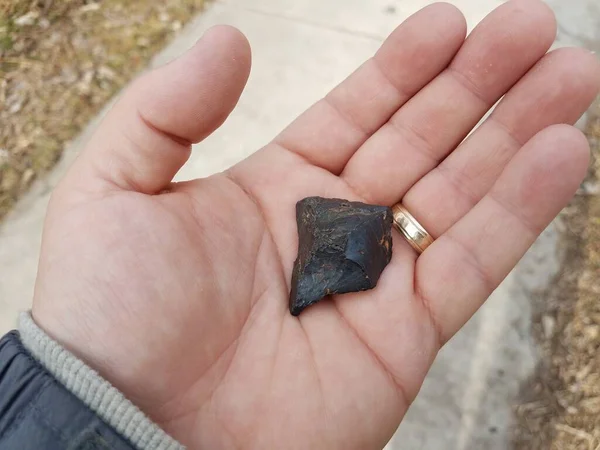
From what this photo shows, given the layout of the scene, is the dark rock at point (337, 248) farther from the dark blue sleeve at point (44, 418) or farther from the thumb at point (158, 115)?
the dark blue sleeve at point (44, 418)

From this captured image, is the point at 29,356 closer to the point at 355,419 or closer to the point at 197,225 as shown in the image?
the point at 197,225

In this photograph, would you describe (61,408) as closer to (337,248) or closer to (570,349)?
(337,248)

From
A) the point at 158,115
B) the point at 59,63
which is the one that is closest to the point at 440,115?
the point at 158,115

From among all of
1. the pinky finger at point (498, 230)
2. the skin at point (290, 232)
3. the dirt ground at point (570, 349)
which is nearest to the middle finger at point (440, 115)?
the skin at point (290, 232)

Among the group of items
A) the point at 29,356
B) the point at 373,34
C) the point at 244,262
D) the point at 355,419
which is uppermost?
the point at 29,356

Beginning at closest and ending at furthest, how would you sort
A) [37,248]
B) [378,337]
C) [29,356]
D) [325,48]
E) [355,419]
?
1. [29,356]
2. [355,419]
3. [378,337]
4. [37,248]
5. [325,48]

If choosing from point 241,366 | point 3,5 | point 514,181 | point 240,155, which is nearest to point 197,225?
point 241,366
